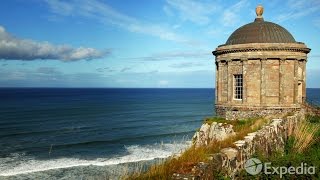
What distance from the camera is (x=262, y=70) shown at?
76.7 feet

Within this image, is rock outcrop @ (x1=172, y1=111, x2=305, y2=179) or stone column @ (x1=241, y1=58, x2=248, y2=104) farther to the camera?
stone column @ (x1=241, y1=58, x2=248, y2=104)

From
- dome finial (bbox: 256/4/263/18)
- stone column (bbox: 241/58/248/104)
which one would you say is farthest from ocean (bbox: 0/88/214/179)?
dome finial (bbox: 256/4/263/18)

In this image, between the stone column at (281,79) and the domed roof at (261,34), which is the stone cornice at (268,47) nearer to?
the domed roof at (261,34)

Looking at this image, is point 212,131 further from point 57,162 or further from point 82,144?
point 82,144

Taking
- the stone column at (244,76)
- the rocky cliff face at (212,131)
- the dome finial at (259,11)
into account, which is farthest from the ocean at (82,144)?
the dome finial at (259,11)

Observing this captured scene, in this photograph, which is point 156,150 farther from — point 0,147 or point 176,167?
point 176,167

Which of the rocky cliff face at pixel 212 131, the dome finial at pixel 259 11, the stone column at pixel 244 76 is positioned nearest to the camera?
the rocky cliff face at pixel 212 131

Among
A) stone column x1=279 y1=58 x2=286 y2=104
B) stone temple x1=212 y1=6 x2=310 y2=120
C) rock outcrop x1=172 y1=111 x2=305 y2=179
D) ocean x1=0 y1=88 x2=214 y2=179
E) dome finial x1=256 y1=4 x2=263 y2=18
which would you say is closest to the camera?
rock outcrop x1=172 y1=111 x2=305 y2=179

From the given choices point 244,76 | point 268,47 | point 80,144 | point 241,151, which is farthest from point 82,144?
point 241,151

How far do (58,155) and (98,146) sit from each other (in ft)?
19.4

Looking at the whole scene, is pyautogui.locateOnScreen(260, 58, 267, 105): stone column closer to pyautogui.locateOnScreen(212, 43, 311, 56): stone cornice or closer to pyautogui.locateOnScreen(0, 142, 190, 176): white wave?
pyautogui.locateOnScreen(212, 43, 311, 56): stone cornice

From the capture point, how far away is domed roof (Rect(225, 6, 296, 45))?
23.7m

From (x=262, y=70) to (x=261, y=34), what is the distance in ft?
8.71

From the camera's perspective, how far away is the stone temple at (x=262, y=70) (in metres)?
23.3
